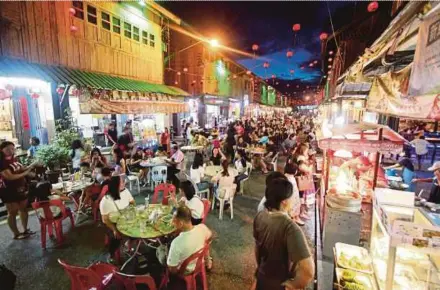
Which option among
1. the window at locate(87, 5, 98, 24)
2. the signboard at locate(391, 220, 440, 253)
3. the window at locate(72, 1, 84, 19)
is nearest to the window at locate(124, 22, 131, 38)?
the window at locate(87, 5, 98, 24)

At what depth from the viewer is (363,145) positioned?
181 inches

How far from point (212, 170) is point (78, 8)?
9147 millimetres

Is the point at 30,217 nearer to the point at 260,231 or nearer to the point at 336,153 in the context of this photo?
the point at 260,231

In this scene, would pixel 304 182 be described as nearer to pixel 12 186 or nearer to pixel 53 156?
pixel 12 186

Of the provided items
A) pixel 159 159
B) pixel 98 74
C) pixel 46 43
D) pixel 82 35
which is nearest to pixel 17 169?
pixel 159 159

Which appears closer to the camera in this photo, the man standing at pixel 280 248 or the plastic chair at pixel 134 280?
the man standing at pixel 280 248

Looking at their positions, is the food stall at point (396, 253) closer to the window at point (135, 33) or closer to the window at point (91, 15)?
A: the window at point (91, 15)

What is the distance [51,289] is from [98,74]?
9.41 m

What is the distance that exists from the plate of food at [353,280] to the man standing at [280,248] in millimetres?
1390

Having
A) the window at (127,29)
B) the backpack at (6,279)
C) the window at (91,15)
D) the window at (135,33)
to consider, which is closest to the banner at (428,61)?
the backpack at (6,279)

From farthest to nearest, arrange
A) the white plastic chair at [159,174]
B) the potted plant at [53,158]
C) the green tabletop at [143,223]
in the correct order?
the white plastic chair at [159,174], the potted plant at [53,158], the green tabletop at [143,223]

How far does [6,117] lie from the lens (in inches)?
432

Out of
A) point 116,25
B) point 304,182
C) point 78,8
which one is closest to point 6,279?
point 304,182

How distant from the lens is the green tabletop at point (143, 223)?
4.18m
